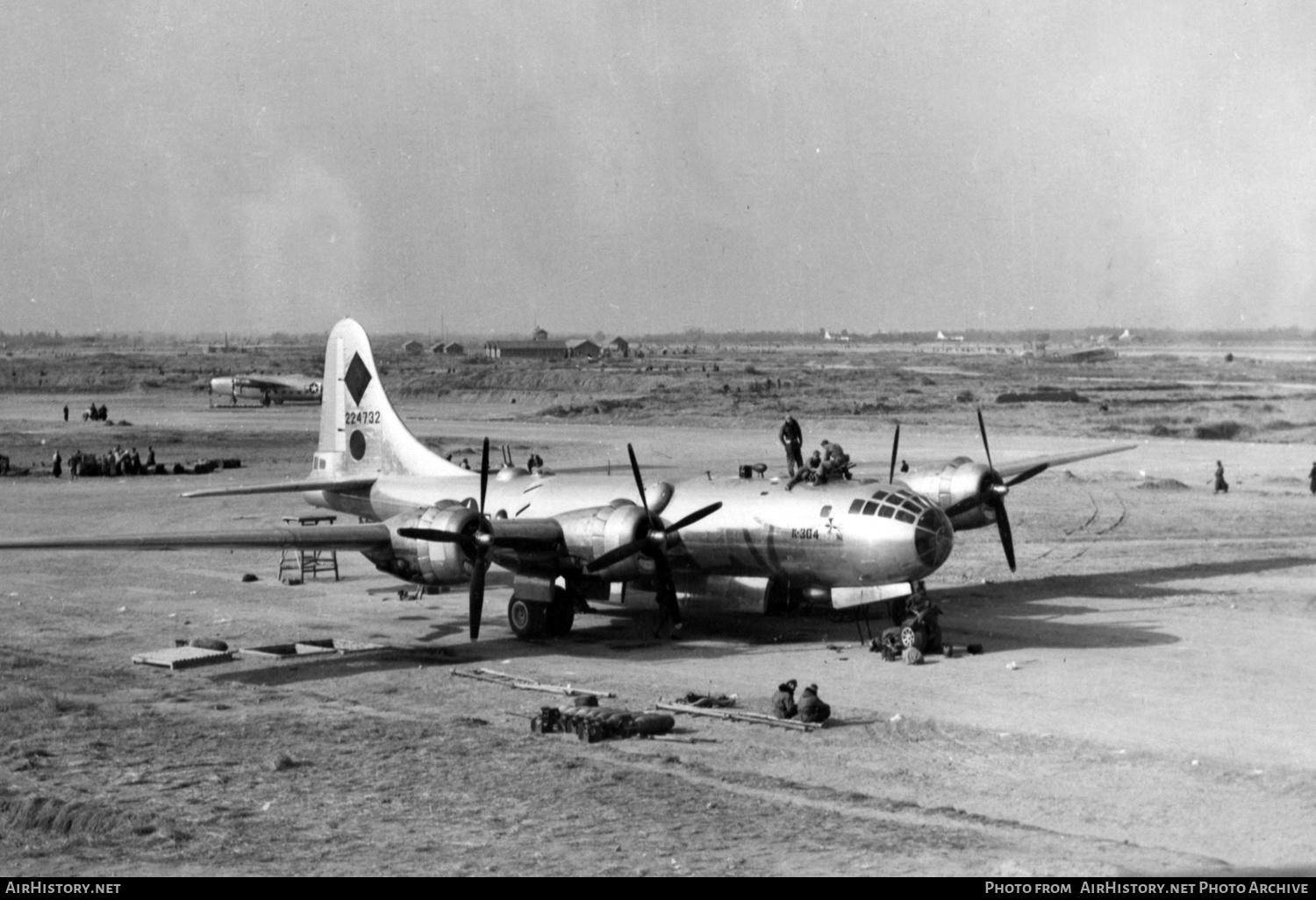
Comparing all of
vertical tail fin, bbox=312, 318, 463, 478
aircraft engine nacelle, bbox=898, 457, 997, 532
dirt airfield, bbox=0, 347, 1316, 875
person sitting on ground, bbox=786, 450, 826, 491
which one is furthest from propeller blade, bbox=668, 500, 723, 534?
vertical tail fin, bbox=312, 318, 463, 478

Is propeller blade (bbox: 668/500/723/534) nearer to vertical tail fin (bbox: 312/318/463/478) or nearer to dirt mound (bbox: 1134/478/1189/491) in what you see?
vertical tail fin (bbox: 312/318/463/478)

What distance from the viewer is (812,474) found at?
2973 centimetres

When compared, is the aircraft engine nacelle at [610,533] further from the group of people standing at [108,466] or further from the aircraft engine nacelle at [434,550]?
the group of people standing at [108,466]

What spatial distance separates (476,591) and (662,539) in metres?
4.02

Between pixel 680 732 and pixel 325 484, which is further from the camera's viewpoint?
pixel 325 484

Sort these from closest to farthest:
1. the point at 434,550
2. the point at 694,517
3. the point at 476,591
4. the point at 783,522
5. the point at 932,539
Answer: the point at 932,539, the point at 434,550, the point at 476,591, the point at 694,517, the point at 783,522

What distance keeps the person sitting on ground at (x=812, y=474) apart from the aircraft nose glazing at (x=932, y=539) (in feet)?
9.72

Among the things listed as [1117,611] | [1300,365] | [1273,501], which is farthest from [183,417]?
[1300,365]

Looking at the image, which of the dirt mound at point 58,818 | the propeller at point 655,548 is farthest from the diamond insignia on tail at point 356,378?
the dirt mound at point 58,818

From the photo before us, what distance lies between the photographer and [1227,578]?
3669 centimetres

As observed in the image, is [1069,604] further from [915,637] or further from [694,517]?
[694,517]

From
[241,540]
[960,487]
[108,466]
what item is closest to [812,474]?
[960,487]

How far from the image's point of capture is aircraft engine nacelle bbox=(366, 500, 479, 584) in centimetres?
2722

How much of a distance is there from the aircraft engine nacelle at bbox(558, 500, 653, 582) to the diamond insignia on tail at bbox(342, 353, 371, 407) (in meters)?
10.5
